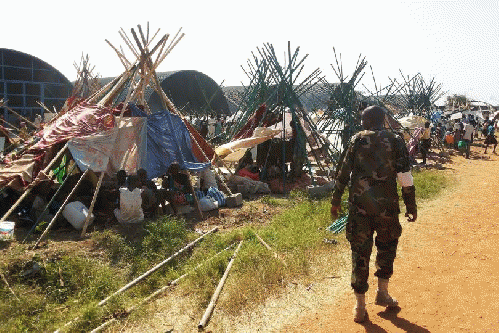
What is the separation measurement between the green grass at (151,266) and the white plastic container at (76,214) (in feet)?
1.75

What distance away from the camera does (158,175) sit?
8414 millimetres

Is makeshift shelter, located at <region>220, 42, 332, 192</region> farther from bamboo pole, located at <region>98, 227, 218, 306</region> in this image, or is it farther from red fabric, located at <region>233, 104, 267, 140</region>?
bamboo pole, located at <region>98, 227, 218, 306</region>

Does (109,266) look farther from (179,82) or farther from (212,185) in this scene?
(179,82)

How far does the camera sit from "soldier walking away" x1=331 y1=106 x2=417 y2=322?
366cm

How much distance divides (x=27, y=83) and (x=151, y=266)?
2392 centimetres

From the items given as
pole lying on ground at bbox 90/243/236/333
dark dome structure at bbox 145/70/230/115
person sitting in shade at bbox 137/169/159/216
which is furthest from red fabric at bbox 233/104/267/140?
dark dome structure at bbox 145/70/230/115

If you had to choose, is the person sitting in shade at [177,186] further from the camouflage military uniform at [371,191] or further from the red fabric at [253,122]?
the camouflage military uniform at [371,191]

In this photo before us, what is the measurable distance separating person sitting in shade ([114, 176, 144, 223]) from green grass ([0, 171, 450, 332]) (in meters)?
0.46

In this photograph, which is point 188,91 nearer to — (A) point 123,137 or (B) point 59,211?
(A) point 123,137

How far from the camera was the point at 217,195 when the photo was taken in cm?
902

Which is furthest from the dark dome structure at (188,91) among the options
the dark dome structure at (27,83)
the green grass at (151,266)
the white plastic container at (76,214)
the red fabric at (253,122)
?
the green grass at (151,266)

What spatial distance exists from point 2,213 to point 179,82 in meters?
22.9

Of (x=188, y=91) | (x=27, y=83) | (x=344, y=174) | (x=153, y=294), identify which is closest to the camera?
(x=344, y=174)

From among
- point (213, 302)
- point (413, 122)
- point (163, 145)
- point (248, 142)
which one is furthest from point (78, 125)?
point (413, 122)
